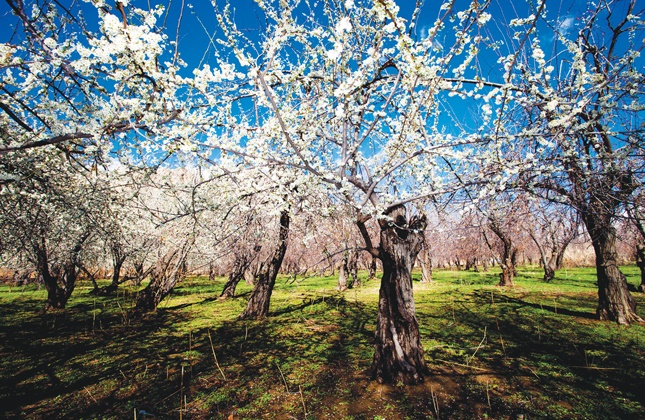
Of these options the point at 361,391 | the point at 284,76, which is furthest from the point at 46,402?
the point at 284,76

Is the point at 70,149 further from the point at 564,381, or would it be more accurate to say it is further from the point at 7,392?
the point at 564,381

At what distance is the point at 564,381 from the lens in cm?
452

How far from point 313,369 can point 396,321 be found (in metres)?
1.83

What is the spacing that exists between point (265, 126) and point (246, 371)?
169 inches

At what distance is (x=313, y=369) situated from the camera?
527 centimetres

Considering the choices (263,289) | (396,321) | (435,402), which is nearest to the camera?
(435,402)

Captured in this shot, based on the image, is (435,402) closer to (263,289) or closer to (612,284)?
(263,289)

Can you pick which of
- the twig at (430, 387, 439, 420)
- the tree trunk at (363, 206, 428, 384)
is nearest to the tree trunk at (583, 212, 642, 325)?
the tree trunk at (363, 206, 428, 384)

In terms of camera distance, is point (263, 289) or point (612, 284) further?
point (263, 289)

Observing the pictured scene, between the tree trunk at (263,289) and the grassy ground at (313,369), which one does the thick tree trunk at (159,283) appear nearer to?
the grassy ground at (313,369)

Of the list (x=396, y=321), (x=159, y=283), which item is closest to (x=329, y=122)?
(x=396, y=321)

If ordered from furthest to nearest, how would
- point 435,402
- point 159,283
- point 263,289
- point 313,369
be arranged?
1. point 159,283
2. point 263,289
3. point 313,369
4. point 435,402

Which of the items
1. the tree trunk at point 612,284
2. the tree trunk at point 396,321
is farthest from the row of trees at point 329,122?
the tree trunk at point 612,284

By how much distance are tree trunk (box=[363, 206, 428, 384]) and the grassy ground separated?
24 cm
